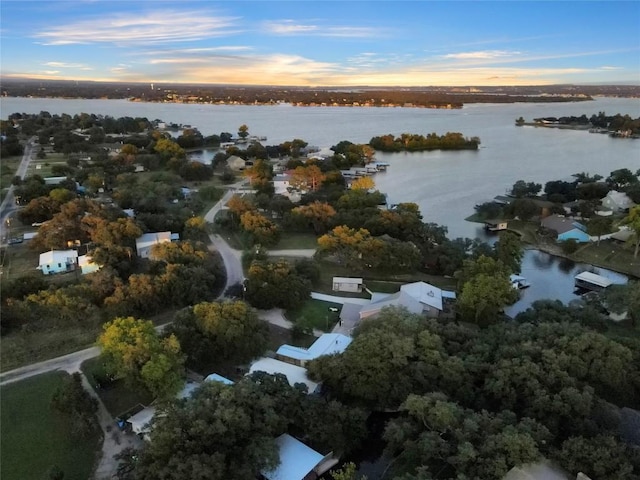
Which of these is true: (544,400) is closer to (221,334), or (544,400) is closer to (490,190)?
(221,334)

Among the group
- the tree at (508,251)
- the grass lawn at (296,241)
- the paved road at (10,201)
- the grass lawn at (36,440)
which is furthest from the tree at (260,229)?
the paved road at (10,201)

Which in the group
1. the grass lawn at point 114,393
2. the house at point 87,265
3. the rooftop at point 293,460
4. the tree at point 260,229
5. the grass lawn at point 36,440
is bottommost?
the grass lawn at point 36,440

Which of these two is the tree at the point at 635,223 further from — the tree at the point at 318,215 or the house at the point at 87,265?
the house at the point at 87,265

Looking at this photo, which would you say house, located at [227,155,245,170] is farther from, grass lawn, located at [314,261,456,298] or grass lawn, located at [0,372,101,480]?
grass lawn, located at [0,372,101,480]

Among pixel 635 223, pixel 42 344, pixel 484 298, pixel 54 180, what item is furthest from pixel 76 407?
pixel 54 180

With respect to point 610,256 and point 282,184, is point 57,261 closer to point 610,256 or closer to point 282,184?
point 282,184

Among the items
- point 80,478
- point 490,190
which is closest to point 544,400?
point 80,478
